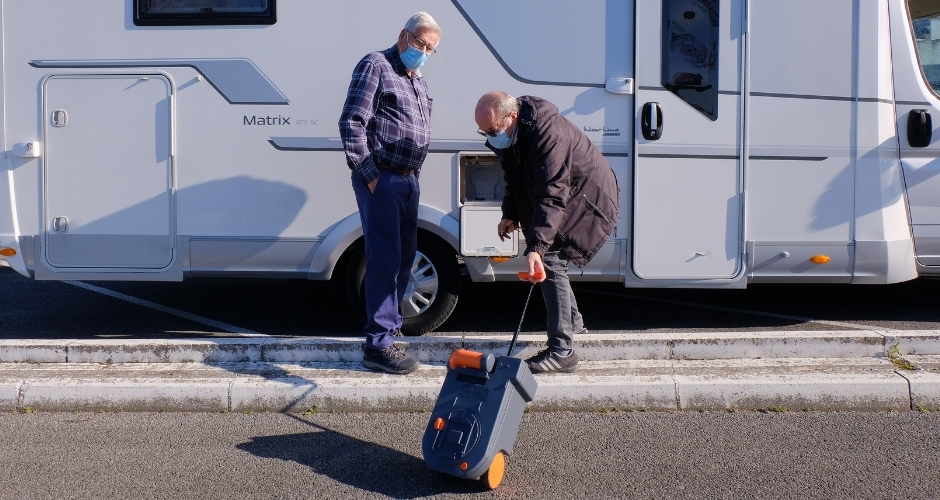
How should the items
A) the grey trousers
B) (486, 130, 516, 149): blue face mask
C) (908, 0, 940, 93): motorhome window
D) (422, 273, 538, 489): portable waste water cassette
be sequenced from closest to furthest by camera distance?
(422, 273, 538, 489): portable waste water cassette
(486, 130, 516, 149): blue face mask
the grey trousers
(908, 0, 940, 93): motorhome window

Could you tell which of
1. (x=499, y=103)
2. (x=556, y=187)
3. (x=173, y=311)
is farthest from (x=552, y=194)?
(x=173, y=311)

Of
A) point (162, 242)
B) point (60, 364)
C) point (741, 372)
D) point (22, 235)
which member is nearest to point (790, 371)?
point (741, 372)

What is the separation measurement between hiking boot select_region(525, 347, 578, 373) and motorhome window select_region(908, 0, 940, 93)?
113 inches

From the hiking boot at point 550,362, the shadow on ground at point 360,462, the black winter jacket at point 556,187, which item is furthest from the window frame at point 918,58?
the shadow on ground at point 360,462

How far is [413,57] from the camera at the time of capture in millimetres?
4633

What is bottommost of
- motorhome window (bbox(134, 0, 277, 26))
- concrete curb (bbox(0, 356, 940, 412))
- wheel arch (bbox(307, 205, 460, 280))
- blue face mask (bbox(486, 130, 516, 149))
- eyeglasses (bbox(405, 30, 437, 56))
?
concrete curb (bbox(0, 356, 940, 412))

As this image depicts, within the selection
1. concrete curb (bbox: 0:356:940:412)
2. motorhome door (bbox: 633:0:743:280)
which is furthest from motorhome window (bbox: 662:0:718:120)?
concrete curb (bbox: 0:356:940:412)

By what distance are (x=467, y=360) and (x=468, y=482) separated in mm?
505

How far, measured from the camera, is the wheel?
5.43m

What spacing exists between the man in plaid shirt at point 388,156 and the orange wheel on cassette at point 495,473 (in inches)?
49.0

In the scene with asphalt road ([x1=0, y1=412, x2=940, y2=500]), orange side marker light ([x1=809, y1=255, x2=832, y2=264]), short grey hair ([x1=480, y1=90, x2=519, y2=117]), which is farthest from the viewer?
orange side marker light ([x1=809, y1=255, x2=832, y2=264])

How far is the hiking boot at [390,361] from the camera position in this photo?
186 inches

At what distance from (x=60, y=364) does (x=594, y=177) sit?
124 inches

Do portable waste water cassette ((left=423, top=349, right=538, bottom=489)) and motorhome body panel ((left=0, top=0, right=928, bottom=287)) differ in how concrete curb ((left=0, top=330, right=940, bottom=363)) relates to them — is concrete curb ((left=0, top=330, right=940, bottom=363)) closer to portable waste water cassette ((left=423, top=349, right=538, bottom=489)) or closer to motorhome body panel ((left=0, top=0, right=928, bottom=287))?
motorhome body panel ((left=0, top=0, right=928, bottom=287))
